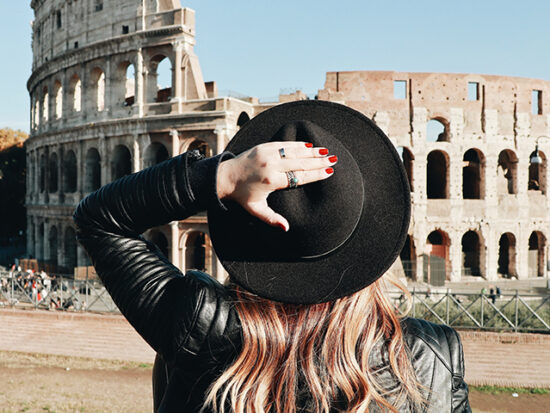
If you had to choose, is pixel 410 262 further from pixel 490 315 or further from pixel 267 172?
pixel 267 172

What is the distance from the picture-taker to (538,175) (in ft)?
98.2

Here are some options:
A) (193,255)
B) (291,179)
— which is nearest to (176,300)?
(291,179)

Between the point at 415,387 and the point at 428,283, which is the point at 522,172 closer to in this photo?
the point at 428,283

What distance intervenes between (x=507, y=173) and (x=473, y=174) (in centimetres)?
310


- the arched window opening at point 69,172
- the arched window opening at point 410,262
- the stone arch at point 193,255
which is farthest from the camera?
the arched window opening at point 69,172

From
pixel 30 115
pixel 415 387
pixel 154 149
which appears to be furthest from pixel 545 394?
pixel 30 115

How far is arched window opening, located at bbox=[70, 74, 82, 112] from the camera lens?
26.6 meters

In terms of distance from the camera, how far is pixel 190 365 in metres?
1.29

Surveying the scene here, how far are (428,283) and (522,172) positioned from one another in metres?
9.61

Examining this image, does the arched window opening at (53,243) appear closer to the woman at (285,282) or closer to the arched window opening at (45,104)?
the arched window opening at (45,104)

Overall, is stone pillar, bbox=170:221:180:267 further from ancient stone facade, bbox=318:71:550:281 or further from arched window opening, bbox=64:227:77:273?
ancient stone facade, bbox=318:71:550:281

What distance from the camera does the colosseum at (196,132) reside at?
22.4 m

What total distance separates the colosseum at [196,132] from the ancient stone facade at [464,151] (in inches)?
2.7

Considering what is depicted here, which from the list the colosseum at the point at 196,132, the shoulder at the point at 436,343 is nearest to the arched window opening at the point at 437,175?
the colosseum at the point at 196,132
